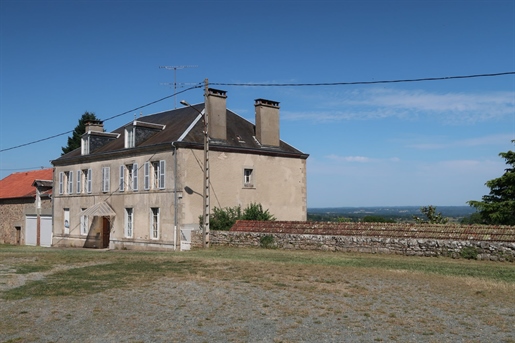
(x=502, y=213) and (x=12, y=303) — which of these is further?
(x=502, y=213)

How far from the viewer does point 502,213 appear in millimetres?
24938

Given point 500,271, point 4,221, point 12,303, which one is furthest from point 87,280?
point 4,221

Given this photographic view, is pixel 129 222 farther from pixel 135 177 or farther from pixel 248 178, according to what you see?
pixel 248 178

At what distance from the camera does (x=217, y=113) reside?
2686 cm

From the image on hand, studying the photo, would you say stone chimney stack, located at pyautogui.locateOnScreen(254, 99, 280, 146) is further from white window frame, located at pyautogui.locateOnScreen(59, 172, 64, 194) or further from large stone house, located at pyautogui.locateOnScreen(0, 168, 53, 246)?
large stone house, located at pyautogui.locateOnScreen(0, 168, 53, 246)

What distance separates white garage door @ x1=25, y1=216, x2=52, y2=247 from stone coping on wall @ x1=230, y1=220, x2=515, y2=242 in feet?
57.1

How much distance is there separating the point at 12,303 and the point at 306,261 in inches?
352

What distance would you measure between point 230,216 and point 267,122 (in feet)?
21.5

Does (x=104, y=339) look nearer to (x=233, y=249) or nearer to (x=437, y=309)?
(x=437, y=309)

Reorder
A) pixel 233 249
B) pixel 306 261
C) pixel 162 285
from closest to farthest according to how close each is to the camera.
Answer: pixel 162 285 < pixel 306 261 < pixel 233 249

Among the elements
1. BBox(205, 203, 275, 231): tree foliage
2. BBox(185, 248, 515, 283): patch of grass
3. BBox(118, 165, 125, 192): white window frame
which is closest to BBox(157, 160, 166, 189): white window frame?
BBox(205, 203, 275, 231): tree foliage

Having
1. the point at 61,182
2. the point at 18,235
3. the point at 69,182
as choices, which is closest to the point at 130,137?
the point at 69,182

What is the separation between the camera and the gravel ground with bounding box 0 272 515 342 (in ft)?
22.4

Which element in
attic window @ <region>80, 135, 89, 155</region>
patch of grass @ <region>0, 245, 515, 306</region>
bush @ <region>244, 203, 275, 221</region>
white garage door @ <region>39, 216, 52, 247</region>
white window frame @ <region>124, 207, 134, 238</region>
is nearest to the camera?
patch of grass @ <region>0, 245, 515, 306</region>
